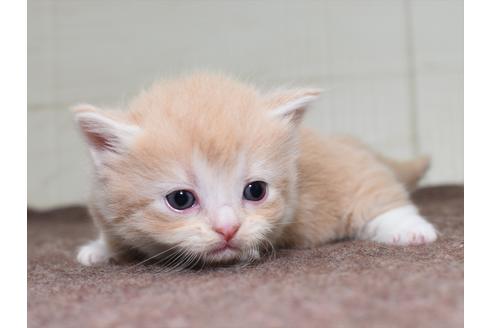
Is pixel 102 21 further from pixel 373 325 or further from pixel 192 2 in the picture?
pixel 373 325

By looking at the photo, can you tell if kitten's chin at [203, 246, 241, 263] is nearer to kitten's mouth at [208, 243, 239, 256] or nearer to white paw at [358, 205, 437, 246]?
kitten's mouth at [208, 243, 239, 256]

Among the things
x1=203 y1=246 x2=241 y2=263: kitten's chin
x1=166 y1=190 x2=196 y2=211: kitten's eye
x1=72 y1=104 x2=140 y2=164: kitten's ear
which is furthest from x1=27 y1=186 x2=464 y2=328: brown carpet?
x1=72 y1=104 x2=140 y2=164: kitten's ear

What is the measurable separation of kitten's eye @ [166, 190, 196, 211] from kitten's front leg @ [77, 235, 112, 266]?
45 cm

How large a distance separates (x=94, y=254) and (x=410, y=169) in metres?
1.43

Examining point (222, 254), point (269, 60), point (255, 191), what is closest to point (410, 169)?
point (269, 60)

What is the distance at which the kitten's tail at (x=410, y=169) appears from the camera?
2.57m

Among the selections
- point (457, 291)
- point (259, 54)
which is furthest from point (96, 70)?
point (457, 291)

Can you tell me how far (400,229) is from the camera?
5.71 ft

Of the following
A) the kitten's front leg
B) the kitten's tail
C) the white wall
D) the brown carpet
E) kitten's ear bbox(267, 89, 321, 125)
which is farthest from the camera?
the white wall

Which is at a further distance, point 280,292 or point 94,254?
point 94,254

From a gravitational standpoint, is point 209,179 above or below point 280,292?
above

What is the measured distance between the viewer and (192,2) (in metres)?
3.05

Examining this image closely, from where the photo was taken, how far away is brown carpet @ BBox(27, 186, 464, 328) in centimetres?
91

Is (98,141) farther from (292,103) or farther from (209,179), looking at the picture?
(292,103)
